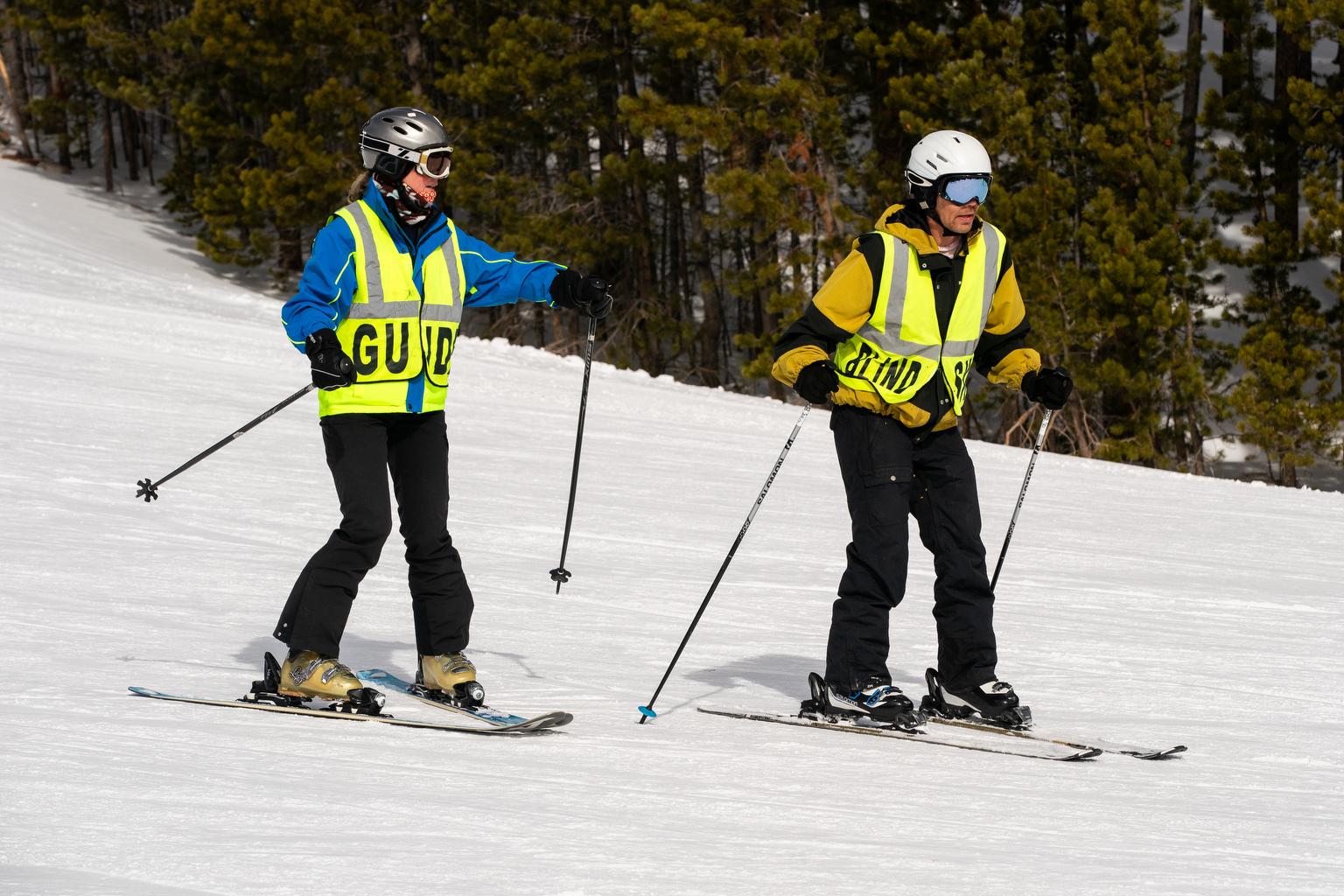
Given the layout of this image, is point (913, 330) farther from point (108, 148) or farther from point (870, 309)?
point (108, 148)

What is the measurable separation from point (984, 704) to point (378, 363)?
6.66 feet

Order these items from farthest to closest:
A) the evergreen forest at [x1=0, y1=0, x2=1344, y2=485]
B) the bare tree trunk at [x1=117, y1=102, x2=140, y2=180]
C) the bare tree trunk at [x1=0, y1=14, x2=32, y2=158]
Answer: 1. the bare tree trunk at [x1=117, y1=102, x2=140, y2=180]
2. the bare tree trunk at [x1=0, y1=14, x2=32, y2=158]
3. the evergreen forest at [x1=0, y1=0, x2=1344, y2=485]

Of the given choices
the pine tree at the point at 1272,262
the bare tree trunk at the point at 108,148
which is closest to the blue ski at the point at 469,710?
the pine tree at the point at 1272,262

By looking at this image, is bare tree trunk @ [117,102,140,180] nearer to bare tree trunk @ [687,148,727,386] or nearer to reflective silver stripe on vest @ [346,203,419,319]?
bare tree trunk @ [687,148,727,386]

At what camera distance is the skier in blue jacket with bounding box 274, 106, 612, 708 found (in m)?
4.27

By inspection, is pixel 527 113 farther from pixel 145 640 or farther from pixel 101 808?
pixel 101 808

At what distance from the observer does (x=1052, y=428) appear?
20766 millimetres

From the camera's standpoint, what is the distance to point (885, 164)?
2147 centimetres

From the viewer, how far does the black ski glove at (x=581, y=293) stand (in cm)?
460

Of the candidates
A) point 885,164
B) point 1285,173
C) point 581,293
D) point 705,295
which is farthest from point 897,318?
point 705,295

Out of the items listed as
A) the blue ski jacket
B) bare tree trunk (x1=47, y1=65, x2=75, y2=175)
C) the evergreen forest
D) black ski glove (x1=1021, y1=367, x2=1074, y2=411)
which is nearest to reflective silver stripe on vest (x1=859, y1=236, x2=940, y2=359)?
black ski glove (x1=1021, y1=367, x2=1074, y2=411)

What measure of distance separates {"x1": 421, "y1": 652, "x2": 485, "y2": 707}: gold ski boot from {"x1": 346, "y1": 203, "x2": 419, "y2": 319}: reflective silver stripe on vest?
3.35 ft

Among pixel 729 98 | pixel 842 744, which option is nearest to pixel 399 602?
pixel 842 744

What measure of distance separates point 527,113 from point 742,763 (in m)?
21.1
